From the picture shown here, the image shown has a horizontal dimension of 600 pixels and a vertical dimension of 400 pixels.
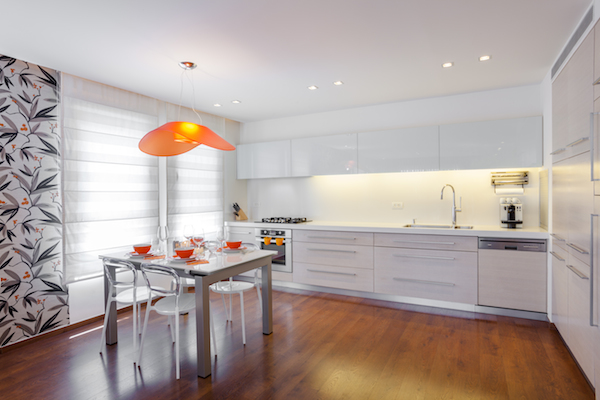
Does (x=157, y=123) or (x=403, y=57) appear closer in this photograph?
(x=403, y=57)

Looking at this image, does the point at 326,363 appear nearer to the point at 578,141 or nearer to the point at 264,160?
the point at 578,141

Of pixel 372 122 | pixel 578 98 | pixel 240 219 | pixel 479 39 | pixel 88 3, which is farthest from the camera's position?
pixel 240 219

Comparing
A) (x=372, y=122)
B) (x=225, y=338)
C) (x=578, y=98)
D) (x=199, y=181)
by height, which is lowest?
(x=225, y=338)

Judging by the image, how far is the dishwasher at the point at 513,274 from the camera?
340 cm

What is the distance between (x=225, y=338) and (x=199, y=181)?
2420 millimetres

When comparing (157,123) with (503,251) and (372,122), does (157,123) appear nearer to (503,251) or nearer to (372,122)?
(372,122)

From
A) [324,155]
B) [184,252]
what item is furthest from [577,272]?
[324,155]

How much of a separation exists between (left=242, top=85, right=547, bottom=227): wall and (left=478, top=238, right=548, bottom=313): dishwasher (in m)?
0.64

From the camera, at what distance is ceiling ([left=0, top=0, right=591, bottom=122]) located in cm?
220

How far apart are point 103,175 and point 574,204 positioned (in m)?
4.26

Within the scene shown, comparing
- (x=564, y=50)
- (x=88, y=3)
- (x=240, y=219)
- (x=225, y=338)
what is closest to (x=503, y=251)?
(x=564, y=50)

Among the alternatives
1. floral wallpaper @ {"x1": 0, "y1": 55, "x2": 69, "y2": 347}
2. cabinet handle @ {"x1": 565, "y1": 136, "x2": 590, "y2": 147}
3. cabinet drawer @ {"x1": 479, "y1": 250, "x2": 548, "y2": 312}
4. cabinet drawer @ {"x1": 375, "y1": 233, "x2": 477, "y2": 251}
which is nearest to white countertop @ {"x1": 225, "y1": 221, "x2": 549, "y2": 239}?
cabinet drawer @ {"x1": 375, "y1": 233, "x2": 477, "y2": 251}

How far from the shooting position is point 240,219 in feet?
18.0

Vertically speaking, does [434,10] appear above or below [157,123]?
above
